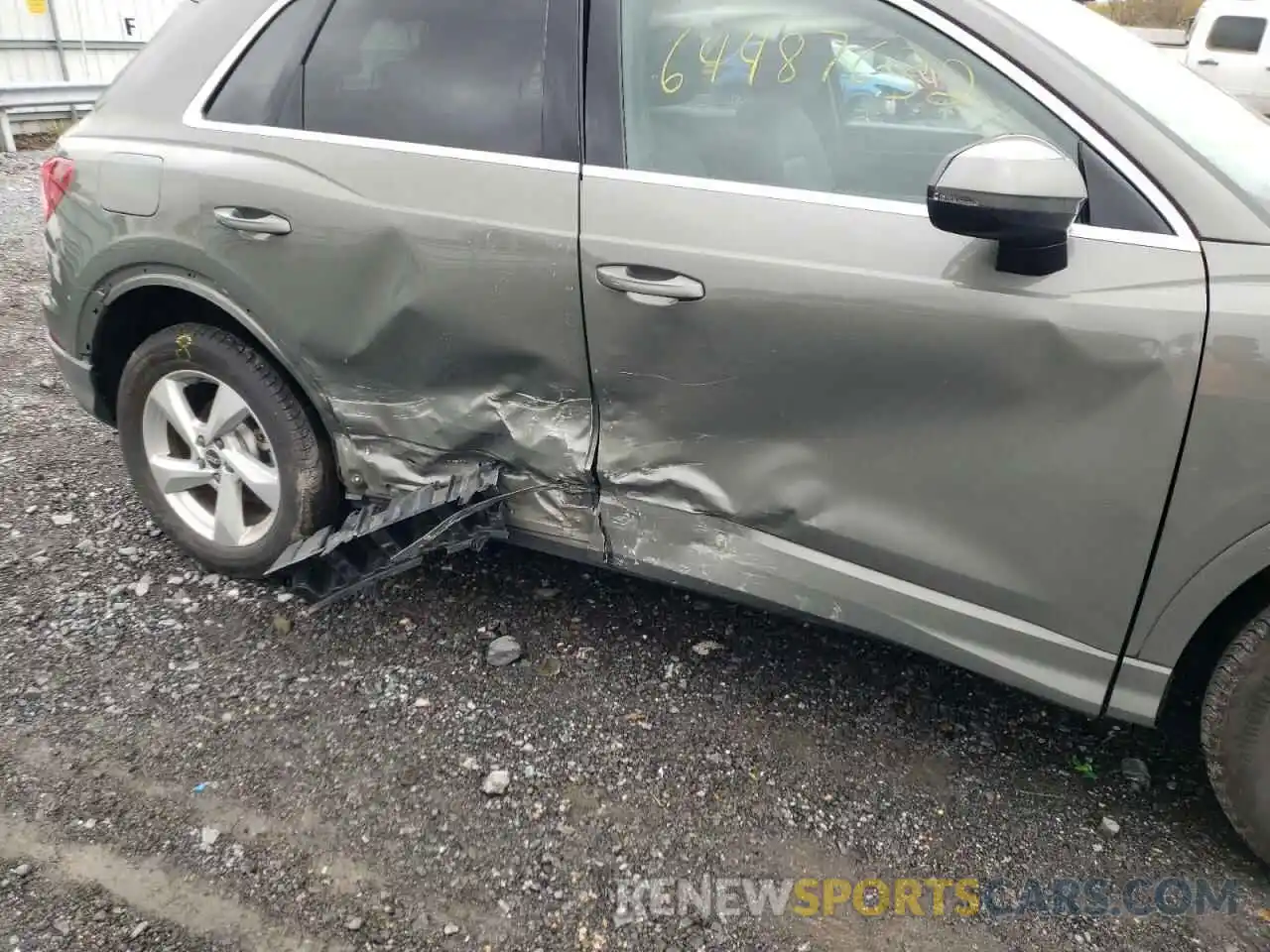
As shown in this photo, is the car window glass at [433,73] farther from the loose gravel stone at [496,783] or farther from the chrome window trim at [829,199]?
the loose gravel stone at [496,783]

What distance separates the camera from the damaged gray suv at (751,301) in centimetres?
187

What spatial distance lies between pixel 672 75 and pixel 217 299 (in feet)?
4.58

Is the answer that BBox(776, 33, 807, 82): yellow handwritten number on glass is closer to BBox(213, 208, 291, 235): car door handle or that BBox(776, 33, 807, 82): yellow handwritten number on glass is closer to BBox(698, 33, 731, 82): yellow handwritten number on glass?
BBox(698, 33, 731, 82): yellow handwritten number on glass

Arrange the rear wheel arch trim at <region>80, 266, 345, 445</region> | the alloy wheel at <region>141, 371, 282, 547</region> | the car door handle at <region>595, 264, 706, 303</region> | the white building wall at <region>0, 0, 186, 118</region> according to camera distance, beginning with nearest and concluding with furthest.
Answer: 1. the car door handle at <region>595, 264, 706, 303</region>
2. the rear wheel arch trim at <region>80, 266, 345, 445</region>
3. the alloy wheel at <region>141, 371, 282, 547</region>
4. the white building wall at <region>0, 0, 186, 118</region>

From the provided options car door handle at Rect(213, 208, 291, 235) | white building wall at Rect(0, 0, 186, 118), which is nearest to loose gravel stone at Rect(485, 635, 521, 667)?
car door handle at Rect(213, 208, 291, 235)

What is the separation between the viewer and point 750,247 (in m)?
2.11

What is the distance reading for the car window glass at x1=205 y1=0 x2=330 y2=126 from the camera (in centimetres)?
265

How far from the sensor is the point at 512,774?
243 cm

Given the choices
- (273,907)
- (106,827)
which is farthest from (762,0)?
(106,827)

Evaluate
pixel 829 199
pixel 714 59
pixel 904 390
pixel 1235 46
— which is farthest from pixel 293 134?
pixel 1235 46

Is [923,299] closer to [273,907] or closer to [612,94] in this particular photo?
[612,94]

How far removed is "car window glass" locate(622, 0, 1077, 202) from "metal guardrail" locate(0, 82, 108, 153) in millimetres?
9012

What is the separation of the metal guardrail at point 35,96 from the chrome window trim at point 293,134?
26.0 feet

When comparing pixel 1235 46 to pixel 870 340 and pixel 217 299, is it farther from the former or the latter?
pixel 217 299
